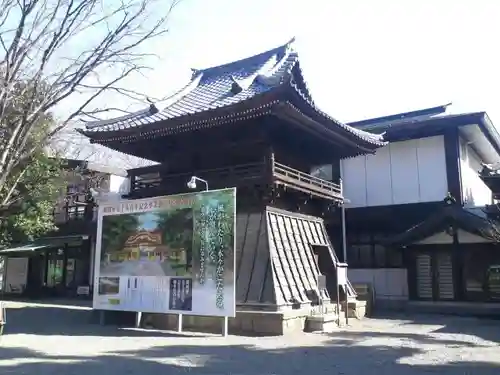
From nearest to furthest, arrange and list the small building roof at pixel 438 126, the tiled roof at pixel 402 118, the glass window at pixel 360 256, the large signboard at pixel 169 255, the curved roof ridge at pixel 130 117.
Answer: the large signboard at pixel 169 255 → the curved roof ridge at pixel 130 117 → the small building roof at pixel 438 126 → the glass window at pixel 360 256 → the tiled roof at pixel 402 118

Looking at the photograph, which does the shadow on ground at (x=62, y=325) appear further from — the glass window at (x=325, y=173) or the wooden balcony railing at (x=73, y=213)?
the glass window at (x=325, y=173)

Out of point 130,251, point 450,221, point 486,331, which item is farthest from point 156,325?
point 450,221

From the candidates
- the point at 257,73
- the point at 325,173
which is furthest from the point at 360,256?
the point at 257,73

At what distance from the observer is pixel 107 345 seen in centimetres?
1033

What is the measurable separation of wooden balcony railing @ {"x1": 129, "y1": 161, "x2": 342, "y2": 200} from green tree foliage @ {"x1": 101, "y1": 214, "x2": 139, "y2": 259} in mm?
1944

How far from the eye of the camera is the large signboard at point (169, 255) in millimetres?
11719

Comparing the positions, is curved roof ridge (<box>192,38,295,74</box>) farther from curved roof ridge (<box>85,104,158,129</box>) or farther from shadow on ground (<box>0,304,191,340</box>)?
shadow on ground (<box>0,304,191,340</box>)

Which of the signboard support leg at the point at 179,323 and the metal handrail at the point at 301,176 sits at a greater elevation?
the metal handrail at the point at 301,176

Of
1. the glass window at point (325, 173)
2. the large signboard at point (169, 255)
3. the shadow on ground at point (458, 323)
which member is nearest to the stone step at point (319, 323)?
the large signboard at point (169, 255)

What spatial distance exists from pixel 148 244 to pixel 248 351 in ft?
15.4

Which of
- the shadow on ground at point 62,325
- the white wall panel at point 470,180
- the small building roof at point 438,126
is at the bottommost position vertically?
the shadow on ground at point 62,325

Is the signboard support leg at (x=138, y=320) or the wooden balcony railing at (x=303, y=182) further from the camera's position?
the wooden balcony railing at (x=303, y=182)

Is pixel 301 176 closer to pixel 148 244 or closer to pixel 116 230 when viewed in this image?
pixel 148 244

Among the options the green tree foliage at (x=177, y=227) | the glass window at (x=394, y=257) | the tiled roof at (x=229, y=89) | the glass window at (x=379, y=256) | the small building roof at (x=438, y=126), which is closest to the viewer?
the green tree foliage at (x=177, y=227)
